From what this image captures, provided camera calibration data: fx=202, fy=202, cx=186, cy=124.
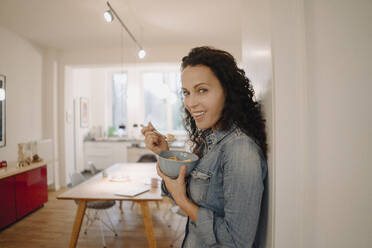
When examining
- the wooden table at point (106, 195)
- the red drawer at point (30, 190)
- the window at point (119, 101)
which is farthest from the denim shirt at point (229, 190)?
the window at point (119, 101)

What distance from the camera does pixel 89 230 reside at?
256 centimetres

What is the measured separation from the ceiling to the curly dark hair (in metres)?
2.17

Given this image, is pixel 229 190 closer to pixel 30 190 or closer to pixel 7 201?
pixel 7 201

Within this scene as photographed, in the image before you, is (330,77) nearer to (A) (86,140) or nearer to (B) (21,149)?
(B) (21,149)

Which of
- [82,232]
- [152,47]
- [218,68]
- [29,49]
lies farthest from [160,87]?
[218,68]

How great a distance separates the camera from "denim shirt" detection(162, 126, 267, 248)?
66 centimetres

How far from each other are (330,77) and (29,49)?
15.9 ft

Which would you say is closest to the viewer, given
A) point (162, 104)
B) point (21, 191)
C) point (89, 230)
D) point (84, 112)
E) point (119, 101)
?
point (89, 230)

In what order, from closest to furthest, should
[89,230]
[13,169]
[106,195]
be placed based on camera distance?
[106,195], [89,230], [13,169]

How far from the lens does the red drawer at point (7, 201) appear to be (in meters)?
2.53

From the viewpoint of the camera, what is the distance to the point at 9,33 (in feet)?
11.1

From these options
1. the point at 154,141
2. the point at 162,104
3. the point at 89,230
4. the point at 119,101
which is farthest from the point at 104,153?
the point at 154,141

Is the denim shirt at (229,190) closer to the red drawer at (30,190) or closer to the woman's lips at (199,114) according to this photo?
the woman's lips at (199,114)

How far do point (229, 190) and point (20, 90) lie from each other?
432 centimetres
